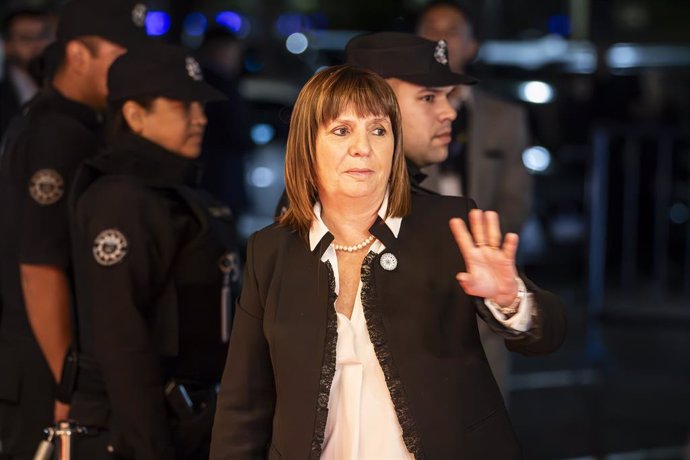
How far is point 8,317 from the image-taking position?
442 cm

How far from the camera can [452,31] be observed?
5309mm

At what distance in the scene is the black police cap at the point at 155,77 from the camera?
393 cm

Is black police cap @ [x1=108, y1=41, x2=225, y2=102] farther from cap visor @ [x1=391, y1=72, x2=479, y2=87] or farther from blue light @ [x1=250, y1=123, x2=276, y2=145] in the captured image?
blue light @ [x1=250, y1=123, x2=276, y2=145]

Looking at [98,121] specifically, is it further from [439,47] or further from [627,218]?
[627,218]

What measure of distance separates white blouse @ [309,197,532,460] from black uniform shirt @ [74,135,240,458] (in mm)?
889

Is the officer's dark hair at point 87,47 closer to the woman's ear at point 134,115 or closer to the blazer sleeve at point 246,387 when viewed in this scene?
the woman's ear at point 134,115

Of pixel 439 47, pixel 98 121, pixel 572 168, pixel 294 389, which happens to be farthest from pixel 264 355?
pixel 572 168

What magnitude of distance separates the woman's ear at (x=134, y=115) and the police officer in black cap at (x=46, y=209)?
12.1 inches

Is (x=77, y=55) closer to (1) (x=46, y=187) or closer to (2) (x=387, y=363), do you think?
(1) (x=46, y=187)

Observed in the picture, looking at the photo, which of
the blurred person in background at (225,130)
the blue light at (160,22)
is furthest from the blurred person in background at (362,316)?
the blue light at (160,22)

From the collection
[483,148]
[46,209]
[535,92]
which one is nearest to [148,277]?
[46,209]

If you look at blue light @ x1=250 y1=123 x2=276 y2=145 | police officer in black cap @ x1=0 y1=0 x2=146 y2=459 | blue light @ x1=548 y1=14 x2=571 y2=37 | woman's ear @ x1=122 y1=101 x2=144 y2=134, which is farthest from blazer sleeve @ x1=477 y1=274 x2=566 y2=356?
blue light @ x1=548 y1=14 x2=571 y2=37

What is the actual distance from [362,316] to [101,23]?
6.61ft

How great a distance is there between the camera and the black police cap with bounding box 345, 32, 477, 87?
3771 mm
